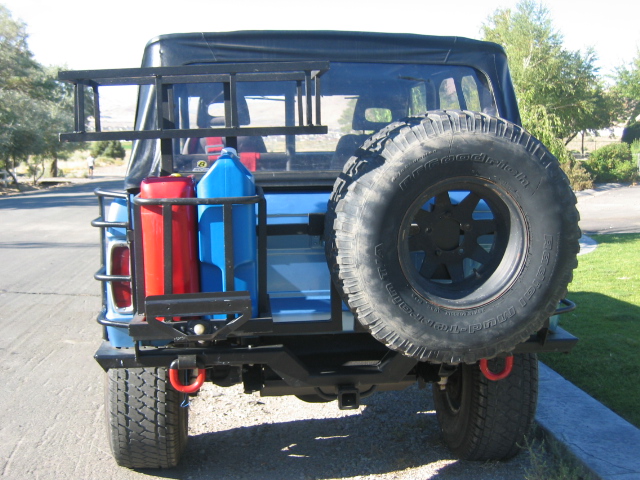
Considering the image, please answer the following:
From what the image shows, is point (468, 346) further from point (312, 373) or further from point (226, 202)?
point (226, 202)

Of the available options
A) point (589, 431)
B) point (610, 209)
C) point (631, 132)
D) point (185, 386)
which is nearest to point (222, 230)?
point (185, 386)

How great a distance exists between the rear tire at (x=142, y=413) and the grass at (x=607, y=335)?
9.12 feet

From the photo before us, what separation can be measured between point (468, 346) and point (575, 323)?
3.85 m

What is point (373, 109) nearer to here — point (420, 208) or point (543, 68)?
point (420, 208)

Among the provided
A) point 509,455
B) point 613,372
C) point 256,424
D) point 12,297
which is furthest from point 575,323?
point 12,297

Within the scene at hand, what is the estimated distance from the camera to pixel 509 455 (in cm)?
364

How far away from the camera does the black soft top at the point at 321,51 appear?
3.65 metres

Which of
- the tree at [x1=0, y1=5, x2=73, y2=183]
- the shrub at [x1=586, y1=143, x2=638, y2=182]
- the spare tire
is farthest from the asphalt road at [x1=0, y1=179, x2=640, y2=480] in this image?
the tree at [x1=0, y1=5, x2=73, y2=183]

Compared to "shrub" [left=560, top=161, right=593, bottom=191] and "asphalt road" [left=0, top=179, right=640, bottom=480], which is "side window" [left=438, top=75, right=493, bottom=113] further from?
"shrub" [left=560, top=161, right=593, bottom=191]

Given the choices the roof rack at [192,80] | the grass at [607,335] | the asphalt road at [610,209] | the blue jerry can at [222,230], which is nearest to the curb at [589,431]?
the grass at [607,335]

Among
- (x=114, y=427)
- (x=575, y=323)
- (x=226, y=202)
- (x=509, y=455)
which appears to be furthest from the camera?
(x=575, y=323)

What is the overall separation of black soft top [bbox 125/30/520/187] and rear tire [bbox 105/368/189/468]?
1031 millimetres

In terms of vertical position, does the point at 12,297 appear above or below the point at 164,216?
below

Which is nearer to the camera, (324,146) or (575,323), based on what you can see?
(324,146)
